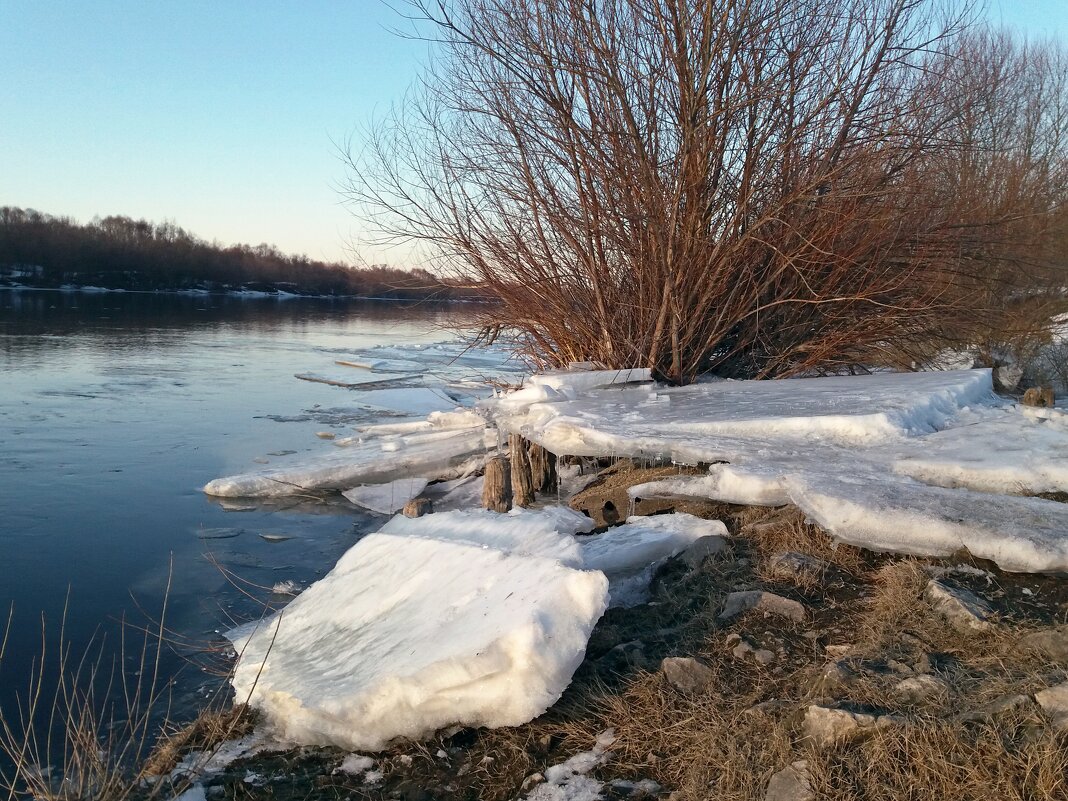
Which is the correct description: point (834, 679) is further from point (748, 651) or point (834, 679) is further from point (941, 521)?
point (941, 521)

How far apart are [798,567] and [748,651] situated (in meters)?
0.78

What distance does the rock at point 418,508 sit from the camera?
23.6ft

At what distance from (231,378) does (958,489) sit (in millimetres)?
14402

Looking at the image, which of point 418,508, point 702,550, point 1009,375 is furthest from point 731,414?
point 1009,375

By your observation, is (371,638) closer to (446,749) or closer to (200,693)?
(446,749)

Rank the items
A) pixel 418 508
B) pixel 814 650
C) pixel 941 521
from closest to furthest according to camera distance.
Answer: pixel 814 650 → pixel 941 521 → pixel 418 508

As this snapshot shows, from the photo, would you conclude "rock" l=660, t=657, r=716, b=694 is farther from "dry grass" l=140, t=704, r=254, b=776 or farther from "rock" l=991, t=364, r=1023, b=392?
"rock" l=991, t=364, r=1023, b=392

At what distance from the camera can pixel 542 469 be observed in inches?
297

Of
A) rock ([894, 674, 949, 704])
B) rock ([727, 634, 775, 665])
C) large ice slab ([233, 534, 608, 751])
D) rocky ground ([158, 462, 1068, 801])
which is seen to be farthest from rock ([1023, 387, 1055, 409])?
large ice slab ([233, 534, 608, 751])

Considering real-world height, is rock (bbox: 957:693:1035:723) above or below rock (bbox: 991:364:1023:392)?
below

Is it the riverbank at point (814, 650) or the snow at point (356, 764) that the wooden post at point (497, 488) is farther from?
the snow at point (356, 764)

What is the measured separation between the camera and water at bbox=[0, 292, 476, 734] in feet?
18.2

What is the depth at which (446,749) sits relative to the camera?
3078 millimetres

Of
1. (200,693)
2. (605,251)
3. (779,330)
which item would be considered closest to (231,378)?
(605,251)
